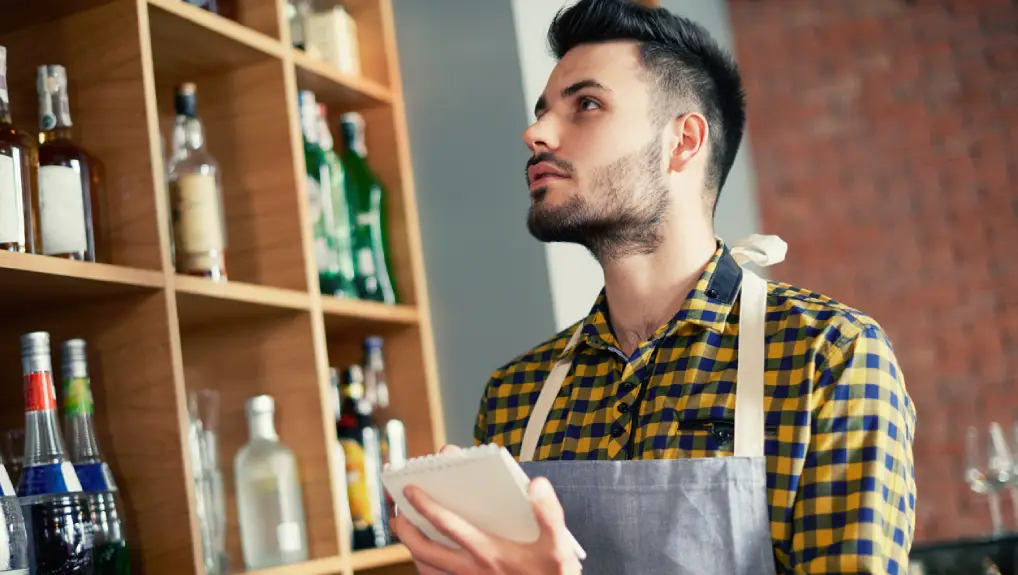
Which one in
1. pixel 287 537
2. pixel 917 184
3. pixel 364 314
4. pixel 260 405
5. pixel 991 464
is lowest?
pixel 991 464

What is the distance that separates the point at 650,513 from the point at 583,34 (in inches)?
26.1

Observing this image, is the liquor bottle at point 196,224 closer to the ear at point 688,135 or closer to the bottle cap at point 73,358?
the bottle cap at point 73,358

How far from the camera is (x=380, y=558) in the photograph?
1.82 metres

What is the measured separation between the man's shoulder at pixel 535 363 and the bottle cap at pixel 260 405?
0.41m

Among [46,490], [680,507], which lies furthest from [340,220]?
[680,507]

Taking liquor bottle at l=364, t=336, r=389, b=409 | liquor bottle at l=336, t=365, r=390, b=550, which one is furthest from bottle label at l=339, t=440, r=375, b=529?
liquor bottle at l=364, t=336, r=389, b=409

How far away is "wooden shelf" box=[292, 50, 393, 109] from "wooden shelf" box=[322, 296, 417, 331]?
1.25 feet

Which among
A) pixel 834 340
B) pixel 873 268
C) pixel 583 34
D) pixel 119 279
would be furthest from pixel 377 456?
pixel 873 268

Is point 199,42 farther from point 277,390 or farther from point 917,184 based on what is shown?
point 917,184

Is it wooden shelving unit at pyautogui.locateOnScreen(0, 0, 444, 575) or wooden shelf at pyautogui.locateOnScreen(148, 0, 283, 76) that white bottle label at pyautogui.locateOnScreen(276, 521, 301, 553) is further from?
wooden shelf at pyautogui.locateOnScreen(148, 0, 283, 76)

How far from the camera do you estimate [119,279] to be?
4.53ft

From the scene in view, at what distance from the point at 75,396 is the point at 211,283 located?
0.24 meters

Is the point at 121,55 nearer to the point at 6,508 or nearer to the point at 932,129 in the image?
the point at 6,508

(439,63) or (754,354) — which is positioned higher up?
(439,63)
